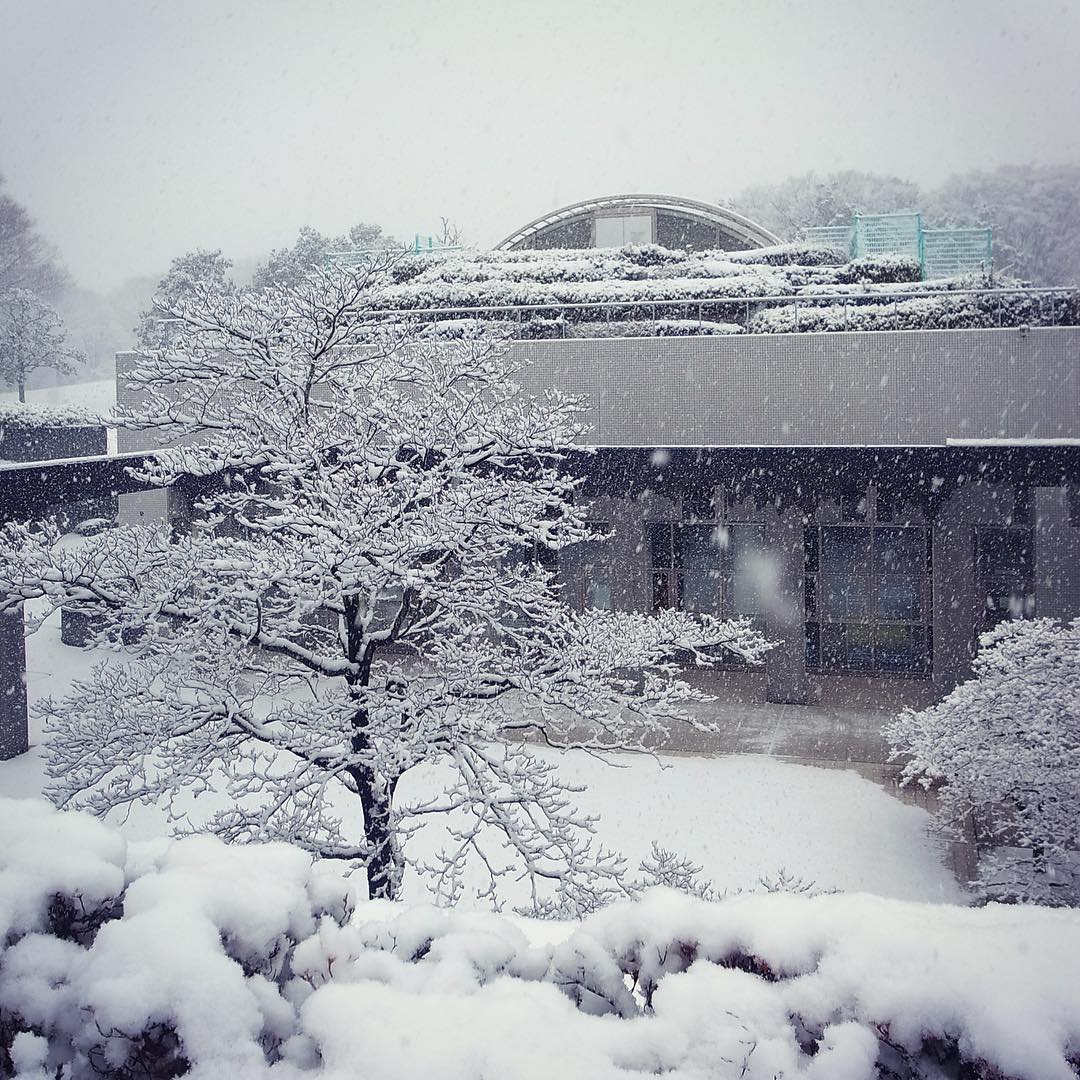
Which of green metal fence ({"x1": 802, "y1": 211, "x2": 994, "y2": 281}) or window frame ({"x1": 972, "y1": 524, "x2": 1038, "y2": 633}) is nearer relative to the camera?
window frame ({"x1": 972, "y1": 524, "x2": 1038, "y2": 633})

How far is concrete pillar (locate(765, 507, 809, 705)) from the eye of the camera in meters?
13.1

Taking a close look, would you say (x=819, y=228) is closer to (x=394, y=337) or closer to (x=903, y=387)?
(x=903, y=387)

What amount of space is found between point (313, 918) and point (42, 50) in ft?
25.9

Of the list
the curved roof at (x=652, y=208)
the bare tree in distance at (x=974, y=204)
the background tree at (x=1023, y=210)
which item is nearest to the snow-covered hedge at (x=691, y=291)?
the curved roof at (x=652, y=208)

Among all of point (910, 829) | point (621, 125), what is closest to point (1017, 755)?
point (910, 829)

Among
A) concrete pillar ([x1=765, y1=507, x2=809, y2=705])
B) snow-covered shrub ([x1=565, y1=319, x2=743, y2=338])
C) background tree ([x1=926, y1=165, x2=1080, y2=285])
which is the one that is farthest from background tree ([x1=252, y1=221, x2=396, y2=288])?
concrete pillar ([x1=765, y1=507, x2=809, y2=705])

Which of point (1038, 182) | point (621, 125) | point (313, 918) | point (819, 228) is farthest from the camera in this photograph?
point (621, 125)

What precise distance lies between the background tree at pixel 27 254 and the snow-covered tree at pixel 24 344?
983 millimetres

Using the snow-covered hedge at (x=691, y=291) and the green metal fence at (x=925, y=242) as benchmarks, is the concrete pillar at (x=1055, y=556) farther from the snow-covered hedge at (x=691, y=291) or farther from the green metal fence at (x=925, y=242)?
the green metal fence at (x=925, y=242)

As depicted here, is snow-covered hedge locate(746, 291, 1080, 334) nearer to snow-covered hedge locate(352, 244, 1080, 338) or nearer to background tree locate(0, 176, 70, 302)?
snow-covered hedge locate(352, 244, 1080, 338)

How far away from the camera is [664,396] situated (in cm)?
1353

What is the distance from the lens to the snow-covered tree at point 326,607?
21.3 ft

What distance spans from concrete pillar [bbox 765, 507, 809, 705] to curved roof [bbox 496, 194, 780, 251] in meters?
12.5

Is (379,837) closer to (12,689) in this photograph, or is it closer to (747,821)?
(747,821)
